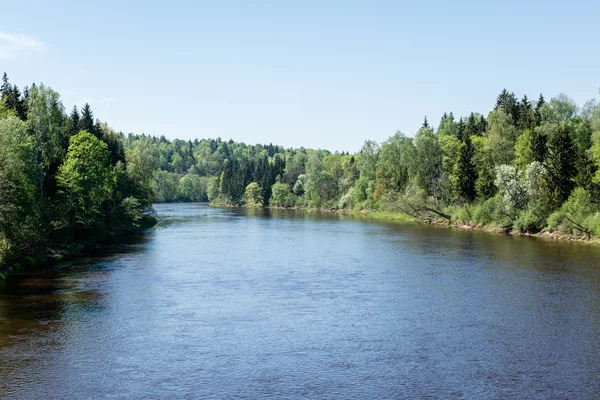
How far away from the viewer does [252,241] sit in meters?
68.2

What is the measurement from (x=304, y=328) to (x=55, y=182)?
37.4 metres

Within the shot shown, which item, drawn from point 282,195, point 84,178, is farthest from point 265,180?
point 84,178

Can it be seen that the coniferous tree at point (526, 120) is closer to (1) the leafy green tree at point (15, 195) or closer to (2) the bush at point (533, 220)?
(2) the bush at point (533, 220)

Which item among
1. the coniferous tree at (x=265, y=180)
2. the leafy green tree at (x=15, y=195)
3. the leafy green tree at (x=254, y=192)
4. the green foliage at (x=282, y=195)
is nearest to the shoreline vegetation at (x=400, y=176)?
the leafy green tree at (x=15, y=195)

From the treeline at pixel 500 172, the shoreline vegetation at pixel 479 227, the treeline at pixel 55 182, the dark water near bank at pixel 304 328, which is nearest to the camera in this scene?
the dark water near bank at pixel 304 328

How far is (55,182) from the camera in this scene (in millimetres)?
54875

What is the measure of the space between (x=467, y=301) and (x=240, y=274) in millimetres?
17985

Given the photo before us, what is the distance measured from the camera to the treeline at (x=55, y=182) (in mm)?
41000

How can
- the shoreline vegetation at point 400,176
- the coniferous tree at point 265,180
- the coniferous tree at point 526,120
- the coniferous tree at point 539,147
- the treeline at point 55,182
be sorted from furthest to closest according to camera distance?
the coniferous tree at point 265,180 → the coniferous tree at point 526,120 → the coniferous tree at point 539,147 → the shoreline vegetation at point 400,176 → the treeline at point 55,182

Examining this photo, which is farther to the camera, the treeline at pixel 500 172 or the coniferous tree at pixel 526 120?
the coniferous tree at pixel 526 120

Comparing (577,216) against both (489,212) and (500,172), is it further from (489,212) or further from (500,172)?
(489,212)

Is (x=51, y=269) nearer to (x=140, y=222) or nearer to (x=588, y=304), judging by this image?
(x=588, y=304)

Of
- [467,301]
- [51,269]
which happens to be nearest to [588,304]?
[467,301]

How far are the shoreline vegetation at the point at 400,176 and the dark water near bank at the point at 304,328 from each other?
6.22 m
